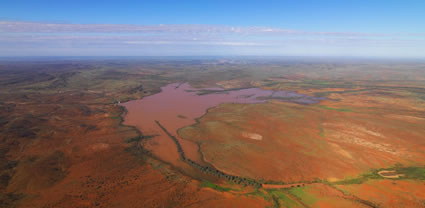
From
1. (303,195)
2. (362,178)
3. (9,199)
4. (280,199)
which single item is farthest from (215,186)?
(9,199)

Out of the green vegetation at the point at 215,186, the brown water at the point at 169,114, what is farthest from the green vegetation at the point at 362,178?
the brown water at the point at 169,114

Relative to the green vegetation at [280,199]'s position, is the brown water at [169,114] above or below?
above

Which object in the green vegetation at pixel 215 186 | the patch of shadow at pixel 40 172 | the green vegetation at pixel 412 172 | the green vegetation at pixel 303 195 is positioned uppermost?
the green vegetation at pixel 412 172

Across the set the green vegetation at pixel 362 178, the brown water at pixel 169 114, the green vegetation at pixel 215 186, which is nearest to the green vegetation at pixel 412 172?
the green vegetation at pixel 362 178

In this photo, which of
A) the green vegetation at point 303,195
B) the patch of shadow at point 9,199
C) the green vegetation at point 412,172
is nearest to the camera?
the patch of shadow at point 9,199

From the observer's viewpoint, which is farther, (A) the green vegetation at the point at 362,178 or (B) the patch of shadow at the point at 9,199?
(A) the green vegetation at the point at 362,178

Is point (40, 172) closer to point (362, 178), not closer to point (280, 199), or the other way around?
point (280, 199)

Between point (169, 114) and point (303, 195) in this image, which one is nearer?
point (303, 195)

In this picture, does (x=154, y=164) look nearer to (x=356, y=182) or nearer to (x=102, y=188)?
(x=102, y=188)

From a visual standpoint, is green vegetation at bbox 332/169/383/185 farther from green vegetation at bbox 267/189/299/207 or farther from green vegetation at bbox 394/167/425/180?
green vegetation at bbox 267/189/299/207

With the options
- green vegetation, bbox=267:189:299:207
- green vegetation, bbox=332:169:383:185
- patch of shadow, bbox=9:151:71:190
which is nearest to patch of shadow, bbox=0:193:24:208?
patch of shadow, bbox=9:151:71:190

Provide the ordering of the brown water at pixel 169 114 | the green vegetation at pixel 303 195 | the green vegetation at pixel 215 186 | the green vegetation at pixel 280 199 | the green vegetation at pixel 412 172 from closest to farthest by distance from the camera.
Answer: the green vegetation at pixel 280 199 → the green vegetation at pixel 303 195 → the green vegetation at pixel 215 186 → the green vegetation at pixel 412 172 → the brown water at pixel 169 114

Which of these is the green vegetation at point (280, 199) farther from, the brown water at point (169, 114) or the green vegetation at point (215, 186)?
the brown water at point (169, 114)
